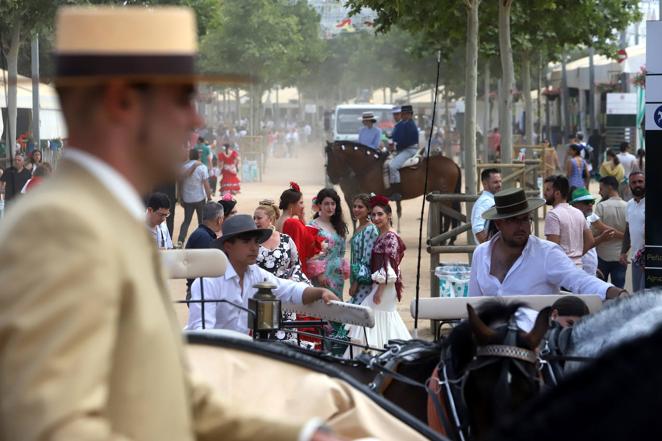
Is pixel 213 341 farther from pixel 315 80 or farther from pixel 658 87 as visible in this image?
pixel 315 80

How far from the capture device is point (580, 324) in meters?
5.79

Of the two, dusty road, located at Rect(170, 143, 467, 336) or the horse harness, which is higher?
the horse harness

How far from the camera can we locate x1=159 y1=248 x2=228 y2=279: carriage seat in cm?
661

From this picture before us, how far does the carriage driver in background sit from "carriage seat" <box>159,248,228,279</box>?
18.4 metres

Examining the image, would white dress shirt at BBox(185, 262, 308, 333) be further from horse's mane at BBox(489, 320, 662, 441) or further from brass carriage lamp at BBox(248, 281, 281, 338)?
horse's mane at BBox(489, 320, 662, 441)

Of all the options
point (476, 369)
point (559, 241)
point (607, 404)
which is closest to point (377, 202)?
point (559, 241)

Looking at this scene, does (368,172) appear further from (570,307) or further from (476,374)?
(476,374)

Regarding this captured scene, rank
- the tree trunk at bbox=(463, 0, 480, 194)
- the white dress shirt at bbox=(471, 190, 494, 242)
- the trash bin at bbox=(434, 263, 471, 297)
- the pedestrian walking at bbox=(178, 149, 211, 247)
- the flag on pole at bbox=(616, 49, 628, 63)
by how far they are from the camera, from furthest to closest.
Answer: the flag on pole at bbox=(616, 49, 628, 63) < the pedestrian walking at bbox=(178, 149, 211, 247) < the tree trunk at bbox=(463, 0, 480, 194) < the white dress shirt at bbox=(471, 190, 494, 242) < the trash bin at bbox=(434, 263, 471, 297)

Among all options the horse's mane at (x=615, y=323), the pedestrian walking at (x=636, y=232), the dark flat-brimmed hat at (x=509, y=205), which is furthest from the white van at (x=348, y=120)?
the horse's mane at (x=615, y=323)

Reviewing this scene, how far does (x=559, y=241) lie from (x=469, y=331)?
6.89 m

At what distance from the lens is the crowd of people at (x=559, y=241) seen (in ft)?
25.7

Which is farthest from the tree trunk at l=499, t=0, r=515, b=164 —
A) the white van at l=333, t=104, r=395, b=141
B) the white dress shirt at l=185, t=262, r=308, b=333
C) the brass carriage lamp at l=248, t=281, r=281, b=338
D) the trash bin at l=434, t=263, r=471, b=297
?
the white van at l=333, t=104, r=395, b=141

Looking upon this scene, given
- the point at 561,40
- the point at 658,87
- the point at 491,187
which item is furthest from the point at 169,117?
the point at 561,40

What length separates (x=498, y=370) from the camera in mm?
4988
